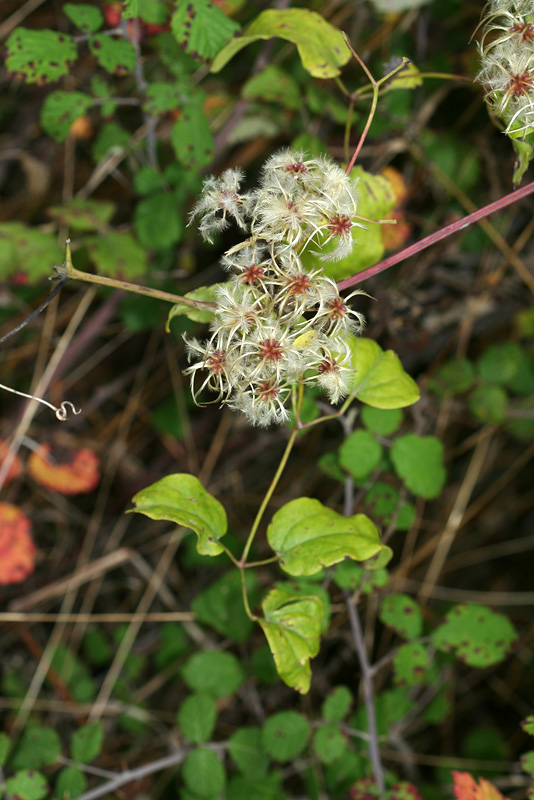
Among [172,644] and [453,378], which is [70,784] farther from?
[453,378]

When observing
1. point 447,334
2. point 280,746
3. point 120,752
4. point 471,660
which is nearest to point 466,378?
point 447,334

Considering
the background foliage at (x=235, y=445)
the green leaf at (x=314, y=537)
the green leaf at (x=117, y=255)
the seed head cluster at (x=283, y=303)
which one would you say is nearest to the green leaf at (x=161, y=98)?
the background foliage at (x=235, y=445)

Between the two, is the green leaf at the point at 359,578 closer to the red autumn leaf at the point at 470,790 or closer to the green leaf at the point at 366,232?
the red autumn leaf at the point at 470,790

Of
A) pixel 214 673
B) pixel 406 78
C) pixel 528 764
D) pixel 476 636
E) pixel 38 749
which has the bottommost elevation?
pixel 38 749

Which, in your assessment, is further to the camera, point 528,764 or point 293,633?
point 528,764

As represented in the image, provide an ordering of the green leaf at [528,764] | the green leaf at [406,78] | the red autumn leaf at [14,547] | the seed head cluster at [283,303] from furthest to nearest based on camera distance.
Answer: the red autumn leaf at [14,547] < the green leaf at [406,78] < the green leaf at [528,764] < the seed head cluster at [283,303]

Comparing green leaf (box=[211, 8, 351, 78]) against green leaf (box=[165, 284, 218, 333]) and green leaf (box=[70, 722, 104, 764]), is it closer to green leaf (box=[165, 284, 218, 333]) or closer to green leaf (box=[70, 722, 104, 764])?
green leaf (box=[165, 284, 218, 333])

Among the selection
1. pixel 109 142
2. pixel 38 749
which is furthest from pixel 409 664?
pixel 109 142

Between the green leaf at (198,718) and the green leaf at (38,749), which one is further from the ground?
the green leaf at (198,718)
